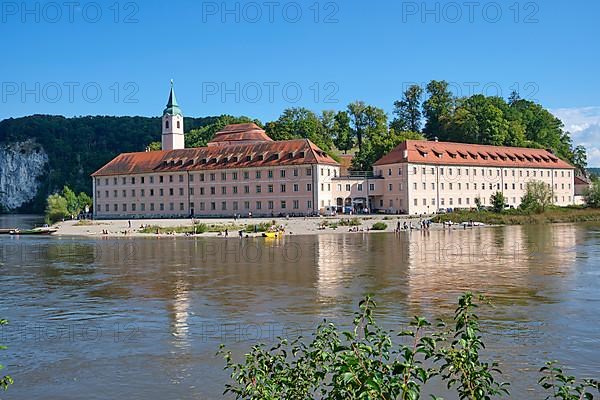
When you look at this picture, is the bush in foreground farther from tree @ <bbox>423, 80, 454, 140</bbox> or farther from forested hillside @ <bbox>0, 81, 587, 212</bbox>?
tree @ <bbox>423, 80, 454, 140</bbox>

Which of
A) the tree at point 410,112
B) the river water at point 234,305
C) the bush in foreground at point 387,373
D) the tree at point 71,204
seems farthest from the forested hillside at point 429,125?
the bush in foreground at point 387,373

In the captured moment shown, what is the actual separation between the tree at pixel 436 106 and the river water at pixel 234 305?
265ft

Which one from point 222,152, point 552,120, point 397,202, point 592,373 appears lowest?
point 592,373

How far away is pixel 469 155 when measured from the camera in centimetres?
9700

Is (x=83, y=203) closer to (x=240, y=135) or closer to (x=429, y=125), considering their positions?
(x=240, y=135)

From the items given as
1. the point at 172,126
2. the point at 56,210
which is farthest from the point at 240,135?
the point at 56,210

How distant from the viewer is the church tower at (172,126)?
113562mm

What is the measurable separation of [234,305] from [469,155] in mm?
79125

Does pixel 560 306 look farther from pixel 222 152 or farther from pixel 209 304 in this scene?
pixel 222 152

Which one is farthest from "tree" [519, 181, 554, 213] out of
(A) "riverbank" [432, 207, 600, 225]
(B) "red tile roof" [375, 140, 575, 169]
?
(B) "red tile roof" [375, 140, 575, 169]

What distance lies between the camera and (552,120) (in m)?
132

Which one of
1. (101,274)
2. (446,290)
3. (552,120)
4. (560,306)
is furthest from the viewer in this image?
(552,120)

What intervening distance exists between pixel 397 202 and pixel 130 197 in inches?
1691

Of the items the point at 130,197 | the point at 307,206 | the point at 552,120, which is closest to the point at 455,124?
the point at 552,120
